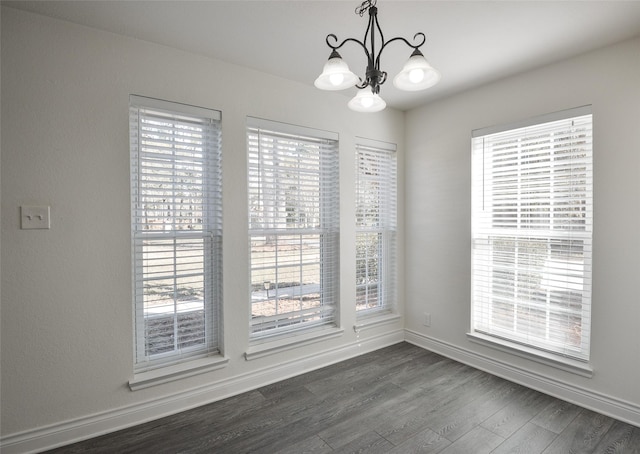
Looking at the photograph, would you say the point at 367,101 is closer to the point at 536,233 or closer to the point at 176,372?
the point at 536,233

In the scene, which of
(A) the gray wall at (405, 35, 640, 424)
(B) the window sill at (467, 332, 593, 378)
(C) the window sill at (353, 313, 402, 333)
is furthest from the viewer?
(C) the window sill at (353, 313, 402, 333)

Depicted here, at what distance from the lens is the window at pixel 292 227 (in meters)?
2.74

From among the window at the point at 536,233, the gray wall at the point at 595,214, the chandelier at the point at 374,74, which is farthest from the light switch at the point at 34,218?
the window at the point at 536,233

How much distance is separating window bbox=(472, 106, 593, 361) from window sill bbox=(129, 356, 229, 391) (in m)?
2.31

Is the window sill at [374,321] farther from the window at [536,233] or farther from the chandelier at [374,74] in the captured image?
the chandelier at [374,74]

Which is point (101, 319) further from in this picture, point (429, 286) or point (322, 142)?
point (429, 286)

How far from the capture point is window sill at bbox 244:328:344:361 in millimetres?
2670

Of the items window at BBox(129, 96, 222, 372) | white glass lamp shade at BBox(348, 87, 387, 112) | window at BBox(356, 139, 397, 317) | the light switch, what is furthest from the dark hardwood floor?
white glass lamp shade at BBox(348, 87, 387, 112)

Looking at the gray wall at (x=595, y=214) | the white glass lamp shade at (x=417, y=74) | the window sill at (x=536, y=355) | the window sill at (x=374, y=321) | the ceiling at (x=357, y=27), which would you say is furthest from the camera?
the window sill at (x=374, y=321)

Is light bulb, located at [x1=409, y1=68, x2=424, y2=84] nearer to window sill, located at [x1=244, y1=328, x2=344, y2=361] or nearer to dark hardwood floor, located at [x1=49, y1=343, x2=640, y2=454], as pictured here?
dark hardwood floor, located at [x1=49, y1=343, x2=640, y2=454]

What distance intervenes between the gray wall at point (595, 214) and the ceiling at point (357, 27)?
231mm

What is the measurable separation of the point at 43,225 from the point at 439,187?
3136 mm

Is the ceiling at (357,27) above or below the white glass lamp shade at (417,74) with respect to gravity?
above

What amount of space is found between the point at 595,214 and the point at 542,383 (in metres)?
1.34
